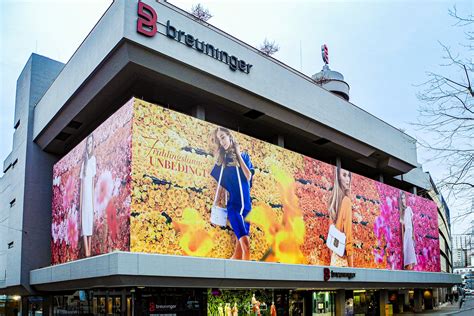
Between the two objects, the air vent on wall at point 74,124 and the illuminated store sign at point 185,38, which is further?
the air vent on wall at point 74,124

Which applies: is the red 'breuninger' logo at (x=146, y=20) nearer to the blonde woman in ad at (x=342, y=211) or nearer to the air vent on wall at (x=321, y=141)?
the air vent on wall at (x=321, y=141)

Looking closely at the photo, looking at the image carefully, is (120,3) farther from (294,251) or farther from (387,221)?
(387,221)

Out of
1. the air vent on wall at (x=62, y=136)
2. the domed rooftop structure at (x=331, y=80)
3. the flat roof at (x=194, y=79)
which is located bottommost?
the air vent on wall at (x=62, y=136)

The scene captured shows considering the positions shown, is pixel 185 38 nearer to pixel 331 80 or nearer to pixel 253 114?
pixel 253 114

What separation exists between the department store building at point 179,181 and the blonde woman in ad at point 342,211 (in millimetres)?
394

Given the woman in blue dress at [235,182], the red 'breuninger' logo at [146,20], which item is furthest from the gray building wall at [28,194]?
the red 'breuninger' logo at [146,20]

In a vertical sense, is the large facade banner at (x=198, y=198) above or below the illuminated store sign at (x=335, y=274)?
above

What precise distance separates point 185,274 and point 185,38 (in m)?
10.6

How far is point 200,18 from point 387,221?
21.3 m

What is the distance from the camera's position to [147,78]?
22.7m

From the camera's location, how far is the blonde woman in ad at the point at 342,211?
31.1m

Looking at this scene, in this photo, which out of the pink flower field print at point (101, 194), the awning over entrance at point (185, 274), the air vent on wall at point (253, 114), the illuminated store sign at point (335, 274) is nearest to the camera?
the awning over entrance at point (185, 274)

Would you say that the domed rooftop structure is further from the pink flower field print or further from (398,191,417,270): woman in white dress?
the pink flower field print

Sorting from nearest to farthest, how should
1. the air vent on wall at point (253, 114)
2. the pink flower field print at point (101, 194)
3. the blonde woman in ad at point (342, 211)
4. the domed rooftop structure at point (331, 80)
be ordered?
the pink flower field print at point (101, 194)
the air vent on wall at point (253, 114)
the blonde woman in ad at point (342, 211)
the domed rooftop structure at point (331, 80)
